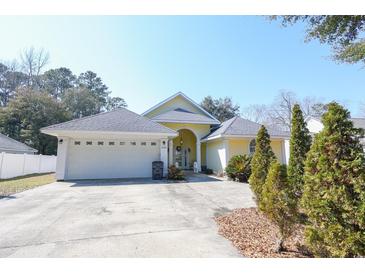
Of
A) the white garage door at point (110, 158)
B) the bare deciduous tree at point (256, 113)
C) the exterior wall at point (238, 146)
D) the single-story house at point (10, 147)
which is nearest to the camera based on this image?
the white garage door at point (110, 158)

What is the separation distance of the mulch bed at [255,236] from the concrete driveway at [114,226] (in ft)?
0.92

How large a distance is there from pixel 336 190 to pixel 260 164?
338 centimetres

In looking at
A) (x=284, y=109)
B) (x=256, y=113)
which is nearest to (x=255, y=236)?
(x=284, y=109)

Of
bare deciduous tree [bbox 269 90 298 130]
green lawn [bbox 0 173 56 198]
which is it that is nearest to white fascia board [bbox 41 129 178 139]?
green lawn [bbox 0 173 56 198]

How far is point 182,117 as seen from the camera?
19109 mm

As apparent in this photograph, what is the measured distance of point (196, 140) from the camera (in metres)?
20.2

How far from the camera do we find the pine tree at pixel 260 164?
5.68 metres

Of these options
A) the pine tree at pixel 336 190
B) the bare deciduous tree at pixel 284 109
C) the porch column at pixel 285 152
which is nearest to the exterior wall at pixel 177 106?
the porch column at pixel 285 152

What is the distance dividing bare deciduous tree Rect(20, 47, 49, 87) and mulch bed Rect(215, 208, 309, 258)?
146 feet

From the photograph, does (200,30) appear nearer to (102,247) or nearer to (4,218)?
(102,247)

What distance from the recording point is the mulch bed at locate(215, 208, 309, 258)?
3.65m

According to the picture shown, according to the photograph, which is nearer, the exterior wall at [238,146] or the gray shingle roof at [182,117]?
the exterior wall at [238,146]

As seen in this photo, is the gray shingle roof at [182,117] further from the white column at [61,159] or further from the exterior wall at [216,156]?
the white column at [61,159]
